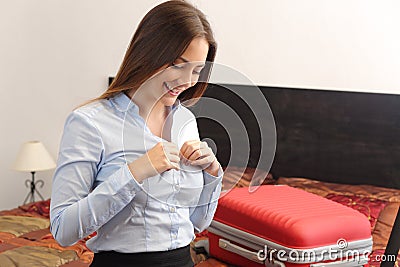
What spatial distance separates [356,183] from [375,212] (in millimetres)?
503

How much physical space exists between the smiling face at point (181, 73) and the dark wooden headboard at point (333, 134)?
1.75 m

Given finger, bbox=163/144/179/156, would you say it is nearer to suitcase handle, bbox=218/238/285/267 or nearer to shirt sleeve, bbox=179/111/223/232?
shirt sleeve, bbox=179/111/223/232

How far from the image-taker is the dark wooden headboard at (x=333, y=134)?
321 centimetres

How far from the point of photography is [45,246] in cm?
260

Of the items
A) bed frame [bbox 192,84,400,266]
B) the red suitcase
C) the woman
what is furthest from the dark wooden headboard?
the woman

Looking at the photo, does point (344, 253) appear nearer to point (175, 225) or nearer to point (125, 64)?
point (175, 225)

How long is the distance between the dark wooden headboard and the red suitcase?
2.80ft

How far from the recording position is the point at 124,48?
3.92m

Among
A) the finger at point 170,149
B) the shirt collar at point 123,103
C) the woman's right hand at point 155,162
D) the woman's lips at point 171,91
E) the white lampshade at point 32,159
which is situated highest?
the woman's lips at point 171,91

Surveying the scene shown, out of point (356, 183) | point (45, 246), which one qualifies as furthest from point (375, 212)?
point (45, 246)

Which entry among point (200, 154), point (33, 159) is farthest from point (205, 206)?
point (33, 159)

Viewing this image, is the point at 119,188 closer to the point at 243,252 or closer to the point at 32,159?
the point at 243,252

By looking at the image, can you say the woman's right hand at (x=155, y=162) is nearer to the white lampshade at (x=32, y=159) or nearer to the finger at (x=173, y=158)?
the finger at (x=173, y=158)

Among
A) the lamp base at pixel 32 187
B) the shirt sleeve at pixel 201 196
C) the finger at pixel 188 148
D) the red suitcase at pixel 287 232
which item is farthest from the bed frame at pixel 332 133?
the finger at pixel 188 148
